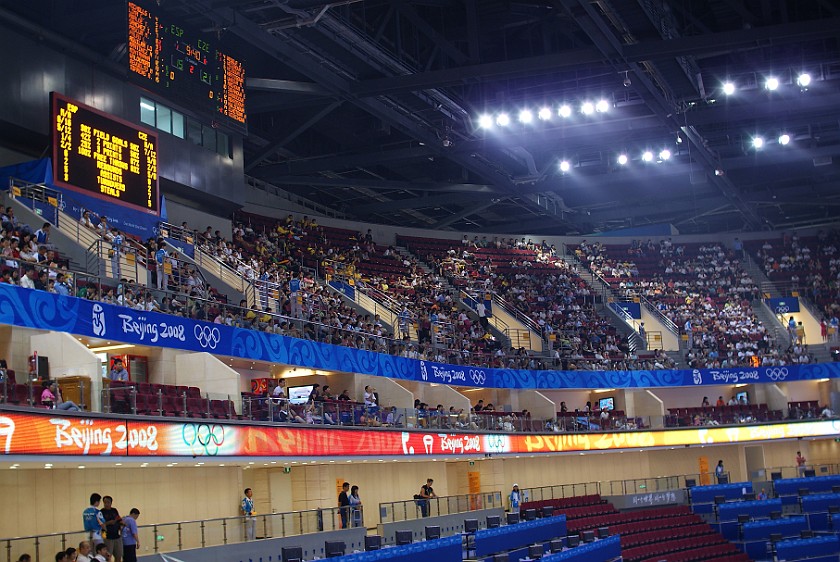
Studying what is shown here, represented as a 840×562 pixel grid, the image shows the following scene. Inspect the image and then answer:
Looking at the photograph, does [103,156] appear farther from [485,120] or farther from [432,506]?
[485,120]

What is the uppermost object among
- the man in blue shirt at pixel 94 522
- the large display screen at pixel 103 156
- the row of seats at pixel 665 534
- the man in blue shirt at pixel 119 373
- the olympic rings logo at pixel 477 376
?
the large display screen at pixel 103 156

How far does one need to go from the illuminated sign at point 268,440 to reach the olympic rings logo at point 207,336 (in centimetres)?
286

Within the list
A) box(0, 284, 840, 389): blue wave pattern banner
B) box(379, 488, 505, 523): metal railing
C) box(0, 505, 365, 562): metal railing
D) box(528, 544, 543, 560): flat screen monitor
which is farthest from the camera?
box(379, 488, 505, 523): metal railing

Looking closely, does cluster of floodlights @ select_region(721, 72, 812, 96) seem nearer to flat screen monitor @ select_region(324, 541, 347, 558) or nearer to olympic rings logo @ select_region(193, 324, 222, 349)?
olympic rings logo @ select_region(193, 324, 222, 349)

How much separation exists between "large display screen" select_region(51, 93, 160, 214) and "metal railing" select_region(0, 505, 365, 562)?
9190mm

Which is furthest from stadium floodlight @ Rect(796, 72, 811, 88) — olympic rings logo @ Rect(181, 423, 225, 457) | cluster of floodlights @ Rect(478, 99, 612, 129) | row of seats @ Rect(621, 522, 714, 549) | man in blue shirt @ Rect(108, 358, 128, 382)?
man in blue shirt @ Rect(108, 358, 128, 382)

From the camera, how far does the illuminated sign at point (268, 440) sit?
17.0 m

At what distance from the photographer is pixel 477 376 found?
124ft

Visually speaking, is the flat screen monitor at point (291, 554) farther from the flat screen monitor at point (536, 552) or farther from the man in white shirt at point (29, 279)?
the flat screen monitor at point (536, 552)

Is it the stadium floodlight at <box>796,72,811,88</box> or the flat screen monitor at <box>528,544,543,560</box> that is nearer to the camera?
the flat screen monitor at <box>528,544,543,560</box>

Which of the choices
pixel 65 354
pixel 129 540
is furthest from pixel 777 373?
pixel 129 540

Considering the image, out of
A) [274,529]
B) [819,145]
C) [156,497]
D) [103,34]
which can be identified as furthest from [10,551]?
[819,145]

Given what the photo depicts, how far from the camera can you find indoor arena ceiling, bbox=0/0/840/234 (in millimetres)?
28328

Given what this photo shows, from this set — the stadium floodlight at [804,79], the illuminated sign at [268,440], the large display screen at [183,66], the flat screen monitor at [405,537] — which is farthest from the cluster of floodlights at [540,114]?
the flat screen monitor at [405,537]
